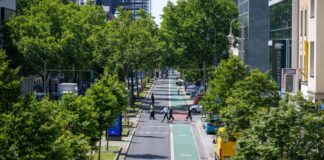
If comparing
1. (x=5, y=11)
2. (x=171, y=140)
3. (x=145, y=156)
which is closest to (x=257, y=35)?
(x=5, y=11)

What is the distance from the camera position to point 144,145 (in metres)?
59.0

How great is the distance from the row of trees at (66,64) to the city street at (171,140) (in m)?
3.86

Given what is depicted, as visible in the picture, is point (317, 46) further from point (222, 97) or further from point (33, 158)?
point (33, 158)

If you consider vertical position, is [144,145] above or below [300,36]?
below

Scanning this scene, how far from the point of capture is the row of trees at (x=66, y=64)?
74.5 ft

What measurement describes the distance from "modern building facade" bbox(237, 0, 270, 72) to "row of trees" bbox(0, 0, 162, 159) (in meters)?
11.2

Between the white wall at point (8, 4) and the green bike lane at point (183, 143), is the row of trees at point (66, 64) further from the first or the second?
the green bike lane at point (183, 143)

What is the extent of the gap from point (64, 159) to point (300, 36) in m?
34.5

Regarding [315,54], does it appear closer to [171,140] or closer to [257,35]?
[171,140]

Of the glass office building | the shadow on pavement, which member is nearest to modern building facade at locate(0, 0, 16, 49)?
the glass office building

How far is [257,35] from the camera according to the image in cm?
10350

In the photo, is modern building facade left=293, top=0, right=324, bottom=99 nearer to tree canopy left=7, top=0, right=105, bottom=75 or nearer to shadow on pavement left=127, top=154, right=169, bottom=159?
shadow on pavement left=127, top=154, right=169, bottom=159

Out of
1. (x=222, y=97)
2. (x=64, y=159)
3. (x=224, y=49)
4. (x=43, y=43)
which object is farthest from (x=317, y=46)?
(x=224, y=49)

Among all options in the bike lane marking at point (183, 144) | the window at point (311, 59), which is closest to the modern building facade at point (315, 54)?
the window at point (311, 59)
